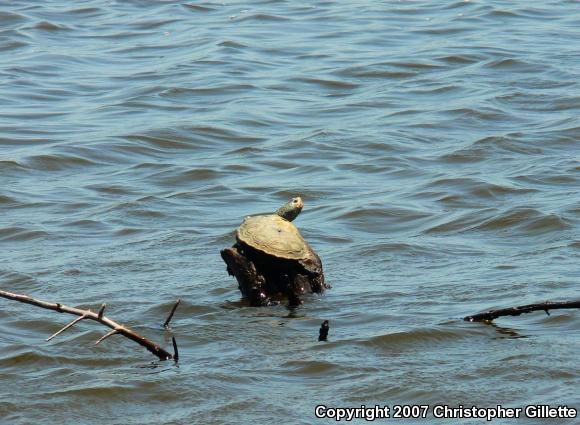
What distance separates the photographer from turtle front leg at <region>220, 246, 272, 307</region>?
20.8 ft

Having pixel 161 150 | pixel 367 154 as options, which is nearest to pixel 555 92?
pixel 367 154

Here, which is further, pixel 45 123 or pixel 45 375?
pixel 45 123

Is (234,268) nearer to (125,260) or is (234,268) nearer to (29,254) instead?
(125,260)

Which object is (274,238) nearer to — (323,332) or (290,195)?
(323,332)

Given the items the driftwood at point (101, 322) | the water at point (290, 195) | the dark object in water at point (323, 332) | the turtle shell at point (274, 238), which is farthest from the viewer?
the turtle shell at point (274, 238)

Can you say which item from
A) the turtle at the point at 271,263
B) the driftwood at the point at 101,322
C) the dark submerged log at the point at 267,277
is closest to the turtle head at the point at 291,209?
the turtle at the point at 271,263

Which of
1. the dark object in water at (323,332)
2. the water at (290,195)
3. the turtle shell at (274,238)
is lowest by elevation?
the water at (290,195)

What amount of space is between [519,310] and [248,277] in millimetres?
1412

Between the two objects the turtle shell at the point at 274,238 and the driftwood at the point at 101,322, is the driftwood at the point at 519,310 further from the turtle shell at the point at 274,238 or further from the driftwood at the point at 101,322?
the driftwood at the point at 101,322

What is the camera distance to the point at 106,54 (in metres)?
14.4

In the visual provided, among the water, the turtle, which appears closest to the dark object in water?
the water

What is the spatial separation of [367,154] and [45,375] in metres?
4.99

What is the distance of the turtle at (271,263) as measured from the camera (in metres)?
6.26

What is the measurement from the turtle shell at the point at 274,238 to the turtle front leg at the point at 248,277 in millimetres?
93
